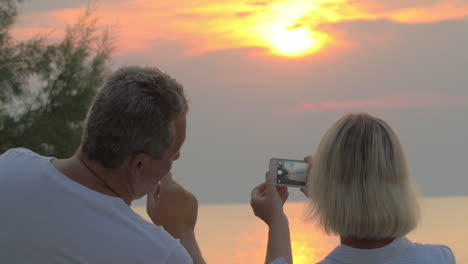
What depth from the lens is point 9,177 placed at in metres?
1.60

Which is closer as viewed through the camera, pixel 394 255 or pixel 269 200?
pixel 394 255

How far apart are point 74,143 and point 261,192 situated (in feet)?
34.2

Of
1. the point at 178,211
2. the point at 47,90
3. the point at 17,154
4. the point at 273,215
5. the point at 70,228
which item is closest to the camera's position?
the point at 70,228

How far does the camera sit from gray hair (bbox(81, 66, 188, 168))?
1555mm

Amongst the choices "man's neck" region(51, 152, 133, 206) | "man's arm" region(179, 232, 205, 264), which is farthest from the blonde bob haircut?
"man's neck" region(51, 152, 133, 206)

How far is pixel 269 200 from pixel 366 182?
0.33 metres

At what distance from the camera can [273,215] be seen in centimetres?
206

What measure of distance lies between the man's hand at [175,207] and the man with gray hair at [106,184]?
0.57ft

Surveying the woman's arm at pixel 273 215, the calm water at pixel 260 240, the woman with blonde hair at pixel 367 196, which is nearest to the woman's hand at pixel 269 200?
the woman's arm at pixel 273 215

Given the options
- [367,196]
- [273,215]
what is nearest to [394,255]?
[367,196]

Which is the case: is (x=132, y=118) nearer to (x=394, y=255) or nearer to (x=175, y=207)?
(x=175, y=207)

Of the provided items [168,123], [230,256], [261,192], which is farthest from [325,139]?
[230,256]

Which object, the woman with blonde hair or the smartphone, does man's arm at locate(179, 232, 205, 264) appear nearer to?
the woman with blonde hair

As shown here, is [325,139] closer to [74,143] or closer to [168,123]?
[168,123]
